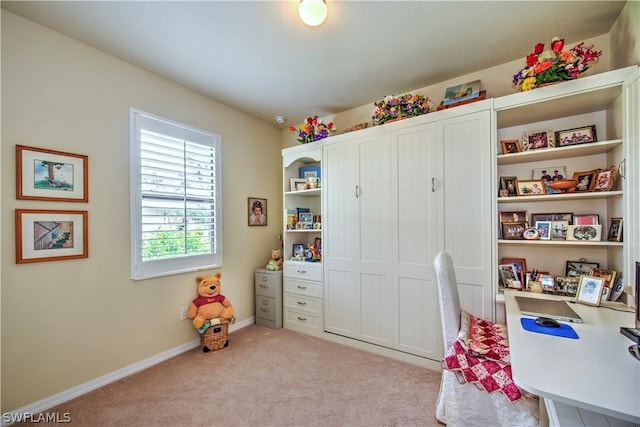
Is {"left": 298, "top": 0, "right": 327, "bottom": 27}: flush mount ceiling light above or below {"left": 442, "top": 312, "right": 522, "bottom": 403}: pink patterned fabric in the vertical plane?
above

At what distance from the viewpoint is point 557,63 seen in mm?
1798

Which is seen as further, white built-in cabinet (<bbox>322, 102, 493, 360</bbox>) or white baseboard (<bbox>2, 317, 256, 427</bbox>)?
white built-in cabinet (<bbox>322, 102, 493, 360</bbox>)

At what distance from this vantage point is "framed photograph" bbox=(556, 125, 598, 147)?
6.30 feet

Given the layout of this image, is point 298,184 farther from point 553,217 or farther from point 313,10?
point 553,217

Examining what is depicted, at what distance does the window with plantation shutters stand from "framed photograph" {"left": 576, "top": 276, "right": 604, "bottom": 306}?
10.1 ft

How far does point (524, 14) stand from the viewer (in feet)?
5.92

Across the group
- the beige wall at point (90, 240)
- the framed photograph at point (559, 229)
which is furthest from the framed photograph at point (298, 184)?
the framed photograph at point (559, 229)

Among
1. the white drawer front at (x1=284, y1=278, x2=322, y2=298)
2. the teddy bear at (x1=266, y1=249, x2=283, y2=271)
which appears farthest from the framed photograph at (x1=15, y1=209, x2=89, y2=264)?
the white drawer front at (x1=284, y1=278, x2=322, y2=298)

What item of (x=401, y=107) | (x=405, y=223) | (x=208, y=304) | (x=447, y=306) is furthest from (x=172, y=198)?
(x=447, y=306)

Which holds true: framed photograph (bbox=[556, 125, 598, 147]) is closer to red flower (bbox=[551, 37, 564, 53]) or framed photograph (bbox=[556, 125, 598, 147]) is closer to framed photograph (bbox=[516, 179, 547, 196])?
framed photograph (bbox=[516, 179, 547, 196])

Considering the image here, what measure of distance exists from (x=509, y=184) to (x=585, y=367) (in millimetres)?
→ 1515

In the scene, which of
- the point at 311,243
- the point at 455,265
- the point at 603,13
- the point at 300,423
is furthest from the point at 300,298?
the point at 603,13

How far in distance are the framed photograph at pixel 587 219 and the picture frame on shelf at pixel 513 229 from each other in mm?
304

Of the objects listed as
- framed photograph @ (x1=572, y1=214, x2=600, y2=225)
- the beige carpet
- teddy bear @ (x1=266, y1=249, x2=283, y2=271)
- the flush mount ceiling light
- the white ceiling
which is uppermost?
the white ceiling
